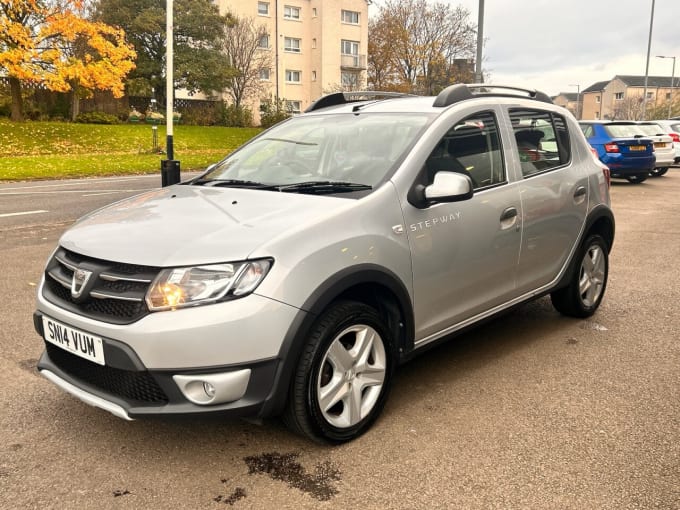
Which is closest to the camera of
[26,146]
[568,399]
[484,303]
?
[568,399]

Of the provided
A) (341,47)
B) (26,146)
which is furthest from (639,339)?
(341,47)

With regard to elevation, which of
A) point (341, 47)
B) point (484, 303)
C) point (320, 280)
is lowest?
point (484, 303)

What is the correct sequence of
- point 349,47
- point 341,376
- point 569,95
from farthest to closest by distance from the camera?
point 569,95 < point 349,47 < point 341,376

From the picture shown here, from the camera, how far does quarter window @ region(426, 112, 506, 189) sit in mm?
3598

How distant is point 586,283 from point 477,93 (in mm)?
1883

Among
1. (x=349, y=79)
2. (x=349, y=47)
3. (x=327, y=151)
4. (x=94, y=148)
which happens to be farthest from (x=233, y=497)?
(x=349, y=47)

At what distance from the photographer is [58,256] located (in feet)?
10.2

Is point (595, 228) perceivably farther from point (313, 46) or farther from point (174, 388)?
point (313, 46)

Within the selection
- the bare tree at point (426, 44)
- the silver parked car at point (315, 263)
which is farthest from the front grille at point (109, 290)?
the bare tree at point (426, 44)

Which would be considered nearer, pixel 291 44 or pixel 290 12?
pixel 290 12

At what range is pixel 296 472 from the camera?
9.27 ft

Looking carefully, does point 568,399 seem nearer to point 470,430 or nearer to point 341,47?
point 470,430

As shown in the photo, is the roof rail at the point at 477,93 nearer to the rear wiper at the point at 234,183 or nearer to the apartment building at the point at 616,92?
the rear wiper at the point at 234,183

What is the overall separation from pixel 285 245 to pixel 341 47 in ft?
181
